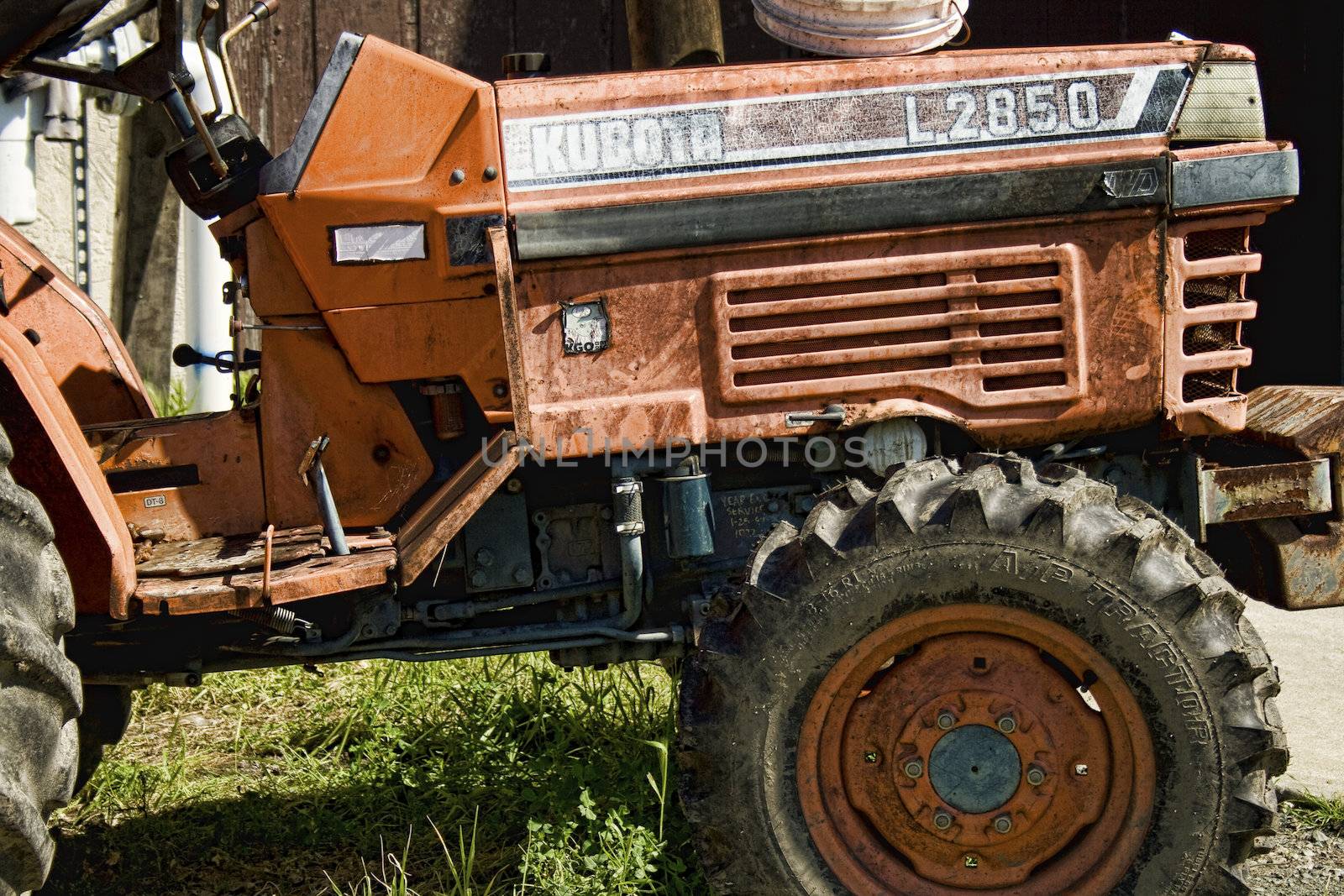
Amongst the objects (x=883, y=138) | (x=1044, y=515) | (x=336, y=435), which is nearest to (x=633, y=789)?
(x=336, y=435)

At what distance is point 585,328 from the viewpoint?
10.5 ft

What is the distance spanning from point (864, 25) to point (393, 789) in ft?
8.22

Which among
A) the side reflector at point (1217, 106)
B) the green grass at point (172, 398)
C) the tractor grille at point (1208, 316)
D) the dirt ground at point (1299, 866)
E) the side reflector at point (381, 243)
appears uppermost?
the side reflector at point (1217, 106)

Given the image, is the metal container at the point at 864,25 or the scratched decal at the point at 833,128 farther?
the metal container at the point at 864,25

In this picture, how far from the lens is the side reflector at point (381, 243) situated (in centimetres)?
321

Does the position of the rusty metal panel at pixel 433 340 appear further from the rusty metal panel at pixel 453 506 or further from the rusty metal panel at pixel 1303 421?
the rusty metal panel at pixel 1303 421

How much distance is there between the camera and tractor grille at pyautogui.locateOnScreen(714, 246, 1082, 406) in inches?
126

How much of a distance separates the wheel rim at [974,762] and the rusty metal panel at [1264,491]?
→ 714mm

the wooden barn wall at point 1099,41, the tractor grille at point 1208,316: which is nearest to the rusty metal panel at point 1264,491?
the tractor grille at point 1208,316

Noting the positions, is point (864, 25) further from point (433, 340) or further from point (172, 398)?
point (172, 398)

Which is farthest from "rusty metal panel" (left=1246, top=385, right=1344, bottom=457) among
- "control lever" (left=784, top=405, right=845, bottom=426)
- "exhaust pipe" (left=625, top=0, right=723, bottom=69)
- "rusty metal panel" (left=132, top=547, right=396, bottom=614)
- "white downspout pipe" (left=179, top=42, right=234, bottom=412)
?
"white downspout pipe" (left=179, top=42, right=234, bottom=412)

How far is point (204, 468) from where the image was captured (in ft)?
11.2

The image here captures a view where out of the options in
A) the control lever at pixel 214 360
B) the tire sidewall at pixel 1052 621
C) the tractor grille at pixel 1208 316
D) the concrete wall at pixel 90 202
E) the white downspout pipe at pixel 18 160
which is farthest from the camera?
the concrete wall at pixel 90 202

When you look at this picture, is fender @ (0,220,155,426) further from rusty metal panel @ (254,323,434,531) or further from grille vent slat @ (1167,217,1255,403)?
grille vent slat @ (1167,217,1255,403)
